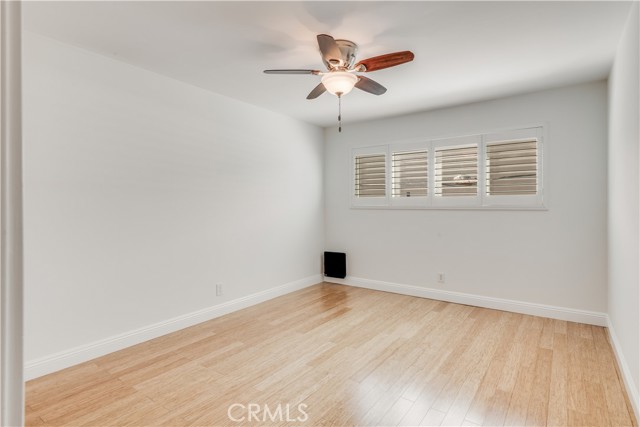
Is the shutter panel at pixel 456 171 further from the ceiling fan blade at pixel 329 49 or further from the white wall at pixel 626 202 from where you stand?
the ceiling fan blade at pixel 329 49

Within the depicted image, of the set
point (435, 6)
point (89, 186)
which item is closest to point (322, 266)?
point (89, 186)

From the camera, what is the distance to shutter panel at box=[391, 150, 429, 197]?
4469mm

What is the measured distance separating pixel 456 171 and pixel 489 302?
5.23ft

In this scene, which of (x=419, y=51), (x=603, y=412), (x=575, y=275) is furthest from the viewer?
(x=575, y=275)

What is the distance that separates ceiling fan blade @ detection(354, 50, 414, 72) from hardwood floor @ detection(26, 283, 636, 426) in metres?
2.22

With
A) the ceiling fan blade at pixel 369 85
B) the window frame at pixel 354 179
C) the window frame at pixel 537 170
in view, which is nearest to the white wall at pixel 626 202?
the window frame at pixel 537 170

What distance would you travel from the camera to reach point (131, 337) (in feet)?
9.73

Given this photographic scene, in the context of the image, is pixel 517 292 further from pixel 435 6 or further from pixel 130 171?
pixel 130 171

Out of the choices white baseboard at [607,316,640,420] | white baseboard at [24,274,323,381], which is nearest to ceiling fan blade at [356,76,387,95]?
white baseboard at [607,316,640,420]

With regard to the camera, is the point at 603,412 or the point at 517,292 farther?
the point at 517,292

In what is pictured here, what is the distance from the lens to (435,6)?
210cm

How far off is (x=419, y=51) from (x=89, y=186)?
9.22 ft

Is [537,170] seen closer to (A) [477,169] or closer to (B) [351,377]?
(A) [477,169]

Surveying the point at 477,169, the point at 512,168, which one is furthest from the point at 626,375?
the point at 477,169
